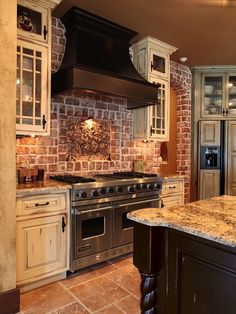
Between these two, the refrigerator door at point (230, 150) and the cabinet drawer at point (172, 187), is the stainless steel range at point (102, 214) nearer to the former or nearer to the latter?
the cabinet drawer at point (172, 187)

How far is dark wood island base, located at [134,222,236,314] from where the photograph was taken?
108 cm

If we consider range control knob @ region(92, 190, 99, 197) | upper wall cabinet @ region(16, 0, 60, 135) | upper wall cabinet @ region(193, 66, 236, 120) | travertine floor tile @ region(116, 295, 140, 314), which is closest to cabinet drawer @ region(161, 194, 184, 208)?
range control knob @ region(92, 190, 99, 197)

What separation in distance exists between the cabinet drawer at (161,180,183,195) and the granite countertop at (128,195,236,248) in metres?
1.82

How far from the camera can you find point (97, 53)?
2811 millimetres

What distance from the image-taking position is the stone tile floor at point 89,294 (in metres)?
2.00

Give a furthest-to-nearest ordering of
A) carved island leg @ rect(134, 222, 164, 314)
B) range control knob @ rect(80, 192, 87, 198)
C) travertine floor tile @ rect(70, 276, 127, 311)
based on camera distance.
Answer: range control knob @ rect(80, 192, 87, 198) → travertine floor tile @ rect(70, 276, 127, 311) → carved island leg @ rect(134, 222, 164, 314)

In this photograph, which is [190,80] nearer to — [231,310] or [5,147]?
[5,147]

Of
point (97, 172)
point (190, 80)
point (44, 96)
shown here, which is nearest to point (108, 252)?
point (97, 172)

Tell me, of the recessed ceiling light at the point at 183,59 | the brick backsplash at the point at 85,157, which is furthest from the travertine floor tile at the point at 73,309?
the recessed ceiling light at the point at 183,59

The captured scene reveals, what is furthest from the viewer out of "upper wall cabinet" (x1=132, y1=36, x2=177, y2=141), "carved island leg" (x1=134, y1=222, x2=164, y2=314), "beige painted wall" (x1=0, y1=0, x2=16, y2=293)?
"upper wall cabinet" (x1=132, y1=36, x2=177, y2=141)

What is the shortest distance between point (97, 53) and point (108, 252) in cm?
219

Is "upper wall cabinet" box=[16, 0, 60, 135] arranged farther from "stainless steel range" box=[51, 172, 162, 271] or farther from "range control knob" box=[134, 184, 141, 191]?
"range control knob" box=[134, 184, 141, 191]

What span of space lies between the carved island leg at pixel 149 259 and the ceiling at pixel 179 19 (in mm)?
2271

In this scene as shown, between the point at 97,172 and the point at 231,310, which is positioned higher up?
the point at 97,172
